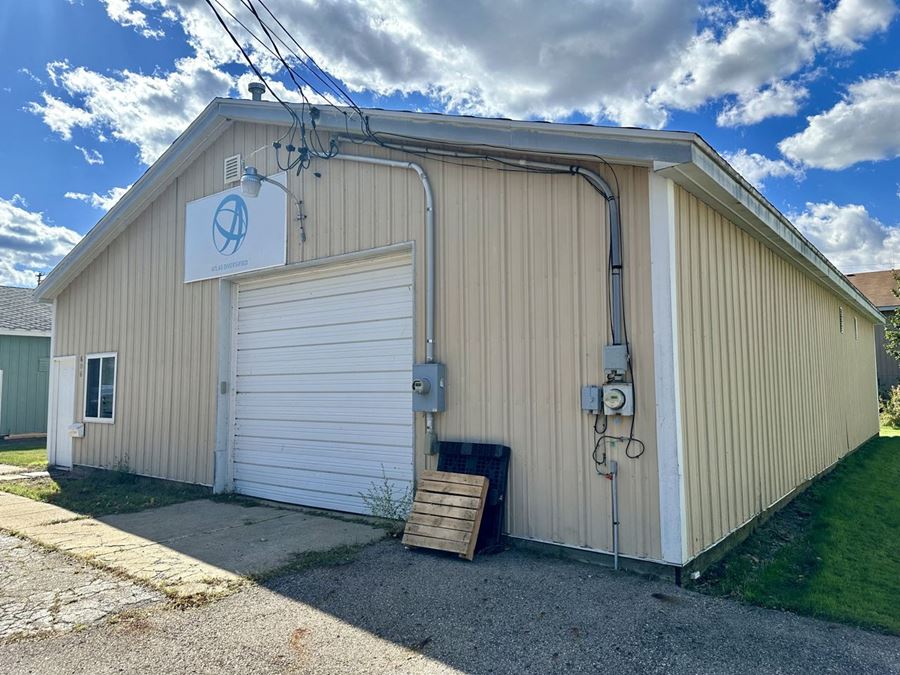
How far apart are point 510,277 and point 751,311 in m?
2.82

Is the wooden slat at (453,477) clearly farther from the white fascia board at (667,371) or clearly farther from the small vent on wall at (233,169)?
the small vent on wall at (233,169)

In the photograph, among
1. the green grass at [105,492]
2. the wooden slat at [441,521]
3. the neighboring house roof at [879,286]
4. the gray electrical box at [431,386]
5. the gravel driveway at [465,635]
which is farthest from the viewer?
the neighboring house roof at [879,286]

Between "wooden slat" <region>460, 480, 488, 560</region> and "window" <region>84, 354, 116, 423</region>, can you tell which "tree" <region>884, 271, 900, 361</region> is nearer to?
"wooden slat" <region>460, 480, 488, 560</region>

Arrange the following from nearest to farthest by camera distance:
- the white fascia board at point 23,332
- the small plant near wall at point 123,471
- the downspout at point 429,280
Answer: the downspout at point 429,280 → the small plant near wall at point 123,471 → the white fascia board at point 23,332

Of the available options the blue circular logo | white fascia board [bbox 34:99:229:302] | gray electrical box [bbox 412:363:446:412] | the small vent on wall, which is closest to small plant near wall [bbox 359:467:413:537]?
gray electrical box [bbox 412:363:446:412]

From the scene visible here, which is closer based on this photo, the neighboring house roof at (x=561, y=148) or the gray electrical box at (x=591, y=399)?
the neighboring house roof at (x=561, y=148)

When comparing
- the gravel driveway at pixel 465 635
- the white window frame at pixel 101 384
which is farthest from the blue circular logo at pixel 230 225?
the gravel driveway at pixel 465 635

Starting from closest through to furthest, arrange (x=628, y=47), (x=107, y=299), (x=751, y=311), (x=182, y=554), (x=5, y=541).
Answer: (x=182, y=554) → (x=5, y=541) → (x=751, y=311) → (x=628, y=47) → (x=107, y=299)

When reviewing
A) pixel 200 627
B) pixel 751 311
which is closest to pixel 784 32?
pixel 751 311

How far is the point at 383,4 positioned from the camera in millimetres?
5871

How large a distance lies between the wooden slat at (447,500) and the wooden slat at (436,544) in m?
0.33

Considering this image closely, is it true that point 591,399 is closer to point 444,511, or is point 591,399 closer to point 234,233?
point 444,511

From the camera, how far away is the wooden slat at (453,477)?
17.0ft

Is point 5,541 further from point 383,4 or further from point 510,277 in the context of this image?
point 383,4
